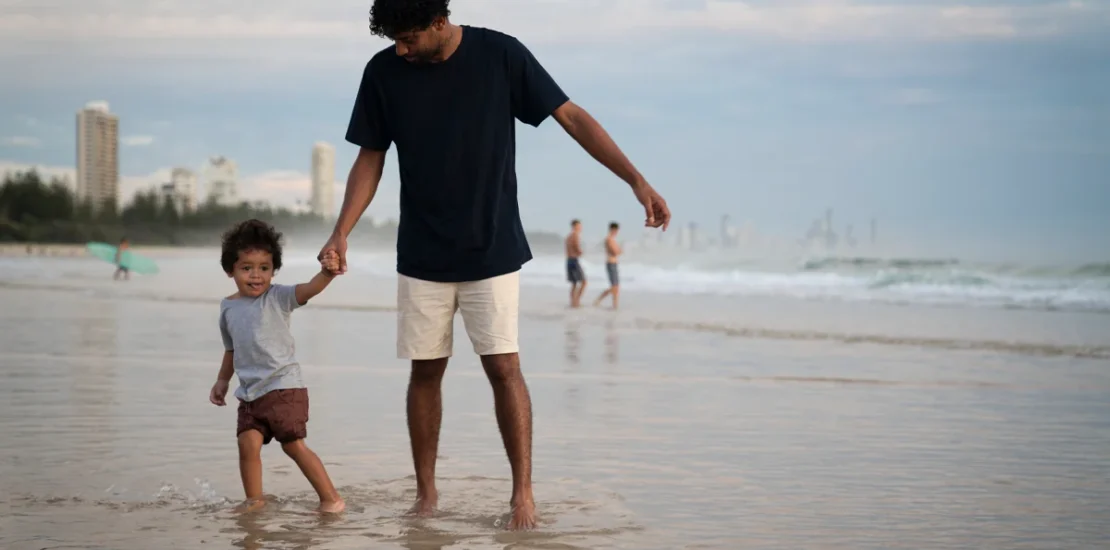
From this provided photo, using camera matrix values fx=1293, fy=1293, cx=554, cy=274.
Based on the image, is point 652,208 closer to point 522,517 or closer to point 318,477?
point 522,517

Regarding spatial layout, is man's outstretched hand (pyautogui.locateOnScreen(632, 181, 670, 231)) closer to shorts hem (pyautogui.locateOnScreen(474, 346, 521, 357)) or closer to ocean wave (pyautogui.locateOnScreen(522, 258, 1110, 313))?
shorts hem (pyautogui.locateOnScreen(474, 346, 521, 357))

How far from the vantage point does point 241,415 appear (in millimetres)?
4707

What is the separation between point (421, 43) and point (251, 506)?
1.75m

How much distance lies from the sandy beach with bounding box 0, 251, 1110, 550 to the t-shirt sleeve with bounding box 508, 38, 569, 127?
56.6 inches

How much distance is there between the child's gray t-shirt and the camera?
15.1 feet

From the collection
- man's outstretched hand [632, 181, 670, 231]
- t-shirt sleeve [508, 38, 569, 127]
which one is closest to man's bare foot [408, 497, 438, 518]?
man's outstretched hand [632, 181, 670, 231]

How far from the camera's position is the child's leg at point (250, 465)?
4.62 m

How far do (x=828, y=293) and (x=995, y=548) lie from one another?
2773 cm

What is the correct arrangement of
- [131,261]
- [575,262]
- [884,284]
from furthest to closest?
1. [884,284]
2. [131,261]
3. [575,262]

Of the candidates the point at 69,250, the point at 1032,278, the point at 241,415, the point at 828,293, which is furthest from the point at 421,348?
the point at 69,250

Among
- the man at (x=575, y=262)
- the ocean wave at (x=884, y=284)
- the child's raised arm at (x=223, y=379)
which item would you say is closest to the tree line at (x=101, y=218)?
the ocean wave at (x=884, y=284)

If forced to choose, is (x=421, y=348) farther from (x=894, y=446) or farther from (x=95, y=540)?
(x=894, y=446)

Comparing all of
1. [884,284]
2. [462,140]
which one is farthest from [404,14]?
[884,284]

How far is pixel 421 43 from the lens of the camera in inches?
170
